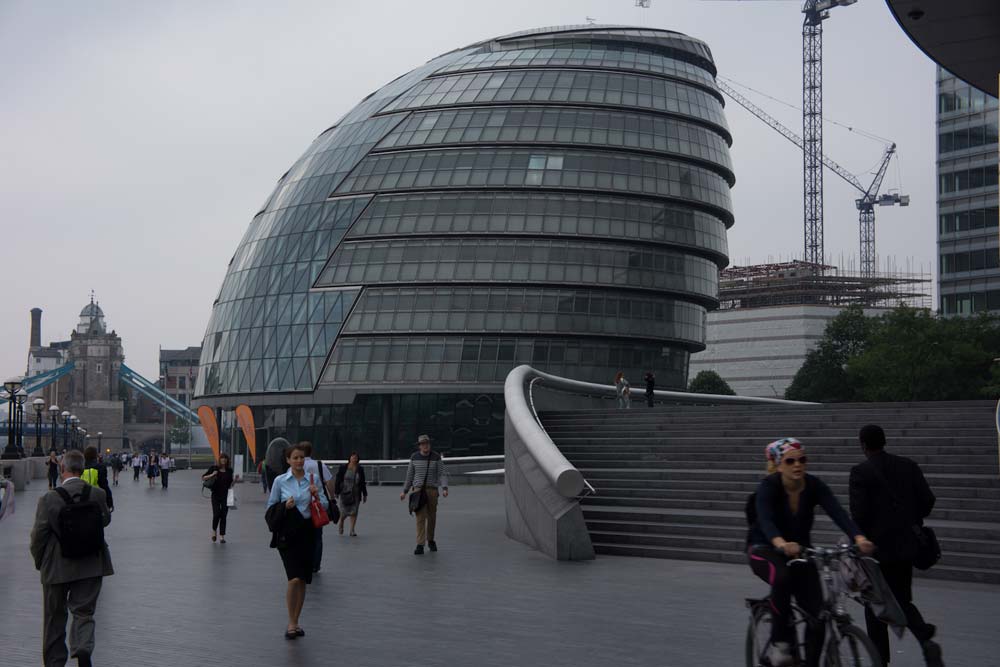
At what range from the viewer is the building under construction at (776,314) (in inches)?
5748

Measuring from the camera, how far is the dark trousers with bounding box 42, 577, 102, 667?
10.3 m

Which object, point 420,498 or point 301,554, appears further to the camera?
point 420,498

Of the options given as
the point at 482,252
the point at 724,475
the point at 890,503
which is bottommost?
the point at 724,475

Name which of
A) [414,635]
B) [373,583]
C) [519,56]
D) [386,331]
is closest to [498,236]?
[386,331]

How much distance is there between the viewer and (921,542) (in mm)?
9602

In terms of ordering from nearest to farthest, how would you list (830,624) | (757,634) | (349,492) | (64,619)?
1. (830,624)
2. (757,634)
3. (64,619)
4. (349,492)

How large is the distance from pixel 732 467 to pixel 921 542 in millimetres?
14743

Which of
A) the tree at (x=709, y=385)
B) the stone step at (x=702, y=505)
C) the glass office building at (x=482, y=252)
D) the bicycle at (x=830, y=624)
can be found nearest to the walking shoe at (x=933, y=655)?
the bicycle at (x=830, y=624)

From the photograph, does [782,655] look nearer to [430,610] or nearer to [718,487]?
[430,610]

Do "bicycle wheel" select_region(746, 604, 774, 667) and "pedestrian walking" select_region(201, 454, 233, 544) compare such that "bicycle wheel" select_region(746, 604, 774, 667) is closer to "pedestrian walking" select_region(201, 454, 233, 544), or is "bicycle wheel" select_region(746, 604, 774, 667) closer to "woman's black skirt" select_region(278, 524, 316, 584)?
"woman's black skirt" select_region(278, 524, 316, 584)

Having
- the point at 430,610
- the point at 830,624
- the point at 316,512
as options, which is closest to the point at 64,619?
the point at 316,512

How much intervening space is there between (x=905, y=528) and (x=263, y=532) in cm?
1891

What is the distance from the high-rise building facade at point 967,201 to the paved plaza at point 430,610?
8090 centimetres

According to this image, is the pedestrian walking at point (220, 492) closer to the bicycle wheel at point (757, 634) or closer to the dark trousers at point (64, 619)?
the dark trousers at point (64, 619)
